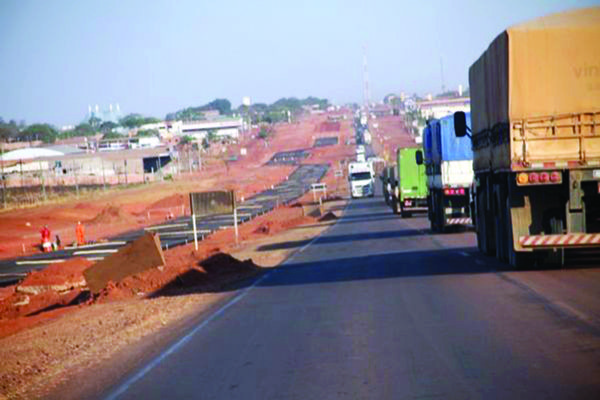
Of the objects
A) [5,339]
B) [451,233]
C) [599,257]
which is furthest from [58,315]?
[451,233]

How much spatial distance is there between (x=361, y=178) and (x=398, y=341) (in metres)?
79.3

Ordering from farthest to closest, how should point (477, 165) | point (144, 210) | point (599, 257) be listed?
point (144, 210) → point (477, 165) → point (599, 257)

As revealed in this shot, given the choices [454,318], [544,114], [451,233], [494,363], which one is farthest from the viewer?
[451,233]

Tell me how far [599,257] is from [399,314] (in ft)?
25.4

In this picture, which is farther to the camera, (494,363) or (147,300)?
(147,300)

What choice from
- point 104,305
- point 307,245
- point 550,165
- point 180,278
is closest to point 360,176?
point 307,245

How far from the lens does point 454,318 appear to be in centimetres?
1398

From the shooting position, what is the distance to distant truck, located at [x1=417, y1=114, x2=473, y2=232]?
33750mm

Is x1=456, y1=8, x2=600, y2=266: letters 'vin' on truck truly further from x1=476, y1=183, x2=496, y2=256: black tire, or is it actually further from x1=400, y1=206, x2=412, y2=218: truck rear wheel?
x1=400, y1=206, x2=412, y2=218: truck rear wheel

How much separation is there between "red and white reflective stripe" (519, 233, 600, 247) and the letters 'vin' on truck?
18 millimetres

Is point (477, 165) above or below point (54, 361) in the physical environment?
above

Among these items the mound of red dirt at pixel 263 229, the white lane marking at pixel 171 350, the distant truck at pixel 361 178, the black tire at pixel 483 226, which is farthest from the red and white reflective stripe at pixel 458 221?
the distant truck at pixel 361 178

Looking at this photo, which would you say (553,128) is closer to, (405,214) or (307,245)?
(307,245)

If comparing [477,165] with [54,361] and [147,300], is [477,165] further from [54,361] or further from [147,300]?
[54,361]
